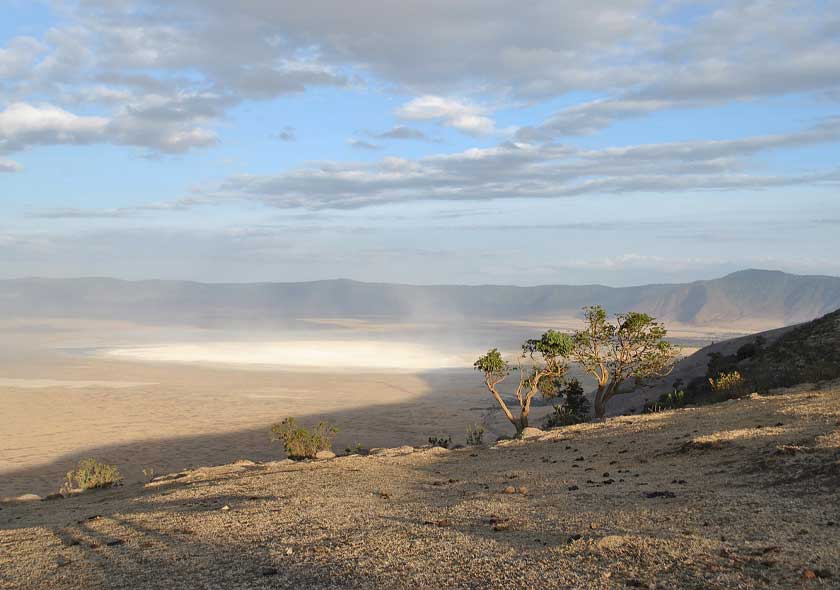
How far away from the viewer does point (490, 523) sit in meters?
9.37

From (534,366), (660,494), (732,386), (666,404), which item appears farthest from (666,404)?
(660,494)

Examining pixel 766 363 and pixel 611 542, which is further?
pixel 766 363

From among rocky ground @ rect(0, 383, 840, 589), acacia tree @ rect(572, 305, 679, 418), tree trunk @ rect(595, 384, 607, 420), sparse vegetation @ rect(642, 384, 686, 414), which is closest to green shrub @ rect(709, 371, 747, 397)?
sparse vegetation @ rect(642, 384, 686, 414)

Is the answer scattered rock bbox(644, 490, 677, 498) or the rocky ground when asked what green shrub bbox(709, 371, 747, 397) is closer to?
the rocky ground

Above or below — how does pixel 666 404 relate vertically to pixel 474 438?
above

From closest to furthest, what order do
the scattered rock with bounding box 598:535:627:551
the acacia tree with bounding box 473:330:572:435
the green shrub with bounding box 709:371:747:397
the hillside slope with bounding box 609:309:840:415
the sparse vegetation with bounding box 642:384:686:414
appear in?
the scattered rock with bounding box 598:535:627:551
the green shrub with bounding box 709:371:747:397
the acacia tree with bounding box 473:330:572:435
the hillside slope with bounding box 609:309:840:415
the sparse vegetation with bounding box 642:384:686:414

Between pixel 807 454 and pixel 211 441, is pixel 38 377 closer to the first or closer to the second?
pixel 211 441

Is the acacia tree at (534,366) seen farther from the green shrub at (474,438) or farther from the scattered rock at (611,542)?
the scattered rock at (611,542)

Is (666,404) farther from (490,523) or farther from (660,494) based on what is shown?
(490,523)

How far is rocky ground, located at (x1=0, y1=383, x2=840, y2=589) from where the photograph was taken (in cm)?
711

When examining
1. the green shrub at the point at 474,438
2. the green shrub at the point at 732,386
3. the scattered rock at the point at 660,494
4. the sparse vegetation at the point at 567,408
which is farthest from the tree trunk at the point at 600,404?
the scattered rock at the point at 660,494

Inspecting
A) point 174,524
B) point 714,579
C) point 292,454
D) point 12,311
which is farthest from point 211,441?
point 12,311

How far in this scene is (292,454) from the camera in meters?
21.4

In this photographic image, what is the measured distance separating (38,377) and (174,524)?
57557 millimetres
